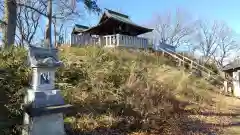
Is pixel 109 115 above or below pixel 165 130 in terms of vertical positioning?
above

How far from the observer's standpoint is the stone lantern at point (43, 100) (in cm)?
532

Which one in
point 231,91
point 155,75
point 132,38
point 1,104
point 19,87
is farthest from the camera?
point 231,91

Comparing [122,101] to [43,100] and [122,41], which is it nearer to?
[43,100]

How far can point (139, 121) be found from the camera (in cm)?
805

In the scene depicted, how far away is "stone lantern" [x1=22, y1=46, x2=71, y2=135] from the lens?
5.32 m

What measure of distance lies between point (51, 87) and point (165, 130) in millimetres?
4229

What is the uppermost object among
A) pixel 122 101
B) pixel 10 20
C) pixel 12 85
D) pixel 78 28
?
pixel 78 28

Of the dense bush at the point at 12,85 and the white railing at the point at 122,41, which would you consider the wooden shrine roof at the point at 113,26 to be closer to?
the white railing at the point at 122,41

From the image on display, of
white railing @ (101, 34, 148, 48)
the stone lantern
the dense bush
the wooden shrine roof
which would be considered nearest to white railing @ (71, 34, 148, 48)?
white railing @ (101, 34, 148, 48)

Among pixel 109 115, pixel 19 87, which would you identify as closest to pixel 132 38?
pixel 109 115

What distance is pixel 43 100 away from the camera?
5438 mm

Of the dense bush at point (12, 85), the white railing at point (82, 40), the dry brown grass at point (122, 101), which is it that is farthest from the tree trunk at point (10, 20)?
the white railing at point (82, 40)

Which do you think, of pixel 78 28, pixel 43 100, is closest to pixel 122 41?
pixel 78 28

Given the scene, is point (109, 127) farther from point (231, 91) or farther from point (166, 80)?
point (231, 91)
